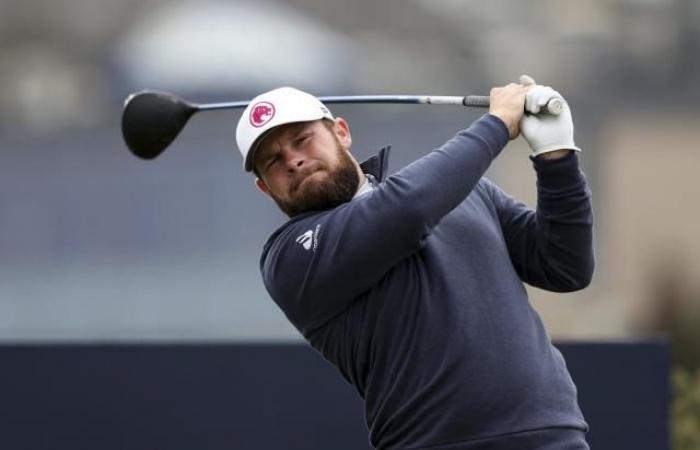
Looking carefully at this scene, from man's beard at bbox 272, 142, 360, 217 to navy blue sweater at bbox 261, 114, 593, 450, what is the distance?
0.02 metres

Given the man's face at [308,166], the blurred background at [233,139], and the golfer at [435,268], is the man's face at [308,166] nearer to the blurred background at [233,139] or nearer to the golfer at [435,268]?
the golfer at [435,268]

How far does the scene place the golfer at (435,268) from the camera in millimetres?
2959

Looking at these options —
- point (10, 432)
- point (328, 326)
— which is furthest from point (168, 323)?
point (328, 326)

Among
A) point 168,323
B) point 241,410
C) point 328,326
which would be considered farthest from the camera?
point 168,323

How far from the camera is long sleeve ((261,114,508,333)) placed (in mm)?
2928

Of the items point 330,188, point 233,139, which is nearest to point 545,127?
point 330,188

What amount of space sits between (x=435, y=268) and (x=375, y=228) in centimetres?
15

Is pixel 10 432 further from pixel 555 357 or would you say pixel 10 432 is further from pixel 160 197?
pixel 160 197

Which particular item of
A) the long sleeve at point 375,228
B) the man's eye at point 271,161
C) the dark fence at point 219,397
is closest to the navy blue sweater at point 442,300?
the long sleeve at point 375,228

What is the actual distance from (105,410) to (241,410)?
408 millimetres

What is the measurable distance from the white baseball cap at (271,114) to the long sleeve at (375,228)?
0.19 m

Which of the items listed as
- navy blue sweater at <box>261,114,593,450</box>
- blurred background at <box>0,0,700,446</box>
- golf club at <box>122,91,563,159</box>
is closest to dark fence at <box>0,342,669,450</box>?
golf club at <box>122,91,563,159</box>

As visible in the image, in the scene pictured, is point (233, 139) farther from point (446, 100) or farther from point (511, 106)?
point (511, 106)

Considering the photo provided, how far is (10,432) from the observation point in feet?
15.8
